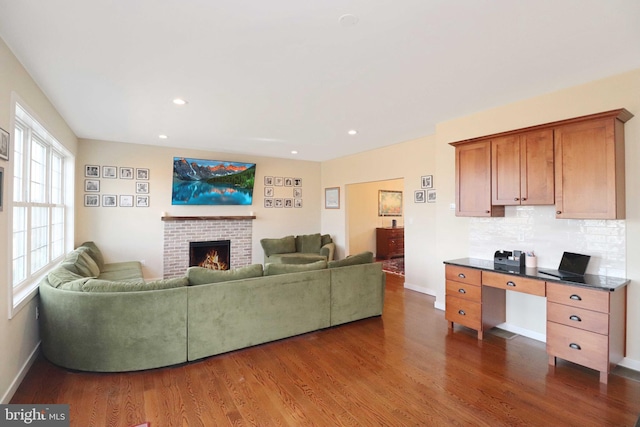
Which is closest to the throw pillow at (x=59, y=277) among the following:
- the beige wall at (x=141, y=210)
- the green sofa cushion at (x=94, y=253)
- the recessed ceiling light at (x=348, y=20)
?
the green sofa cushion at (x=94, y=253)

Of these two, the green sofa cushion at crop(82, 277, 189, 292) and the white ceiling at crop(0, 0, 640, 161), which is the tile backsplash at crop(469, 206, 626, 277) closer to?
the white ceiling at crop(0, 0, 640, 161)

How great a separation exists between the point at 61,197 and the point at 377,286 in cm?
487

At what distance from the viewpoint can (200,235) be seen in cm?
635

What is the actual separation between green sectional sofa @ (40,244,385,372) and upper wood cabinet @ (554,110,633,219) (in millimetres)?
2566

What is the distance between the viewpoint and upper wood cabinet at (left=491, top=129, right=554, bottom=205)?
3058mm

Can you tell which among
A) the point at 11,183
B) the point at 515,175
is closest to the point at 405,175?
the point at 515,175

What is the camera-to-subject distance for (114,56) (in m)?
2.47

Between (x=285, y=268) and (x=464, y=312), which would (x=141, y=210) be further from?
(x=464, y=312)

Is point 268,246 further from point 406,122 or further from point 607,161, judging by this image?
point 607,161

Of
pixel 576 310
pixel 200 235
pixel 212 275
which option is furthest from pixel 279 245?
pixel 576 310

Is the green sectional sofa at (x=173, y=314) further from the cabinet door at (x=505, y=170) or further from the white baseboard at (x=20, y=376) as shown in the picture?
the cabinet door at (x=505, y=170)

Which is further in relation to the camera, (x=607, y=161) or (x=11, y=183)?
(x=607, y=161)

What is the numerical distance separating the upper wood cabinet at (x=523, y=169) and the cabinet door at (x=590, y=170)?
3.6 inches

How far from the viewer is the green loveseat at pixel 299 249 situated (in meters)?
6.48
